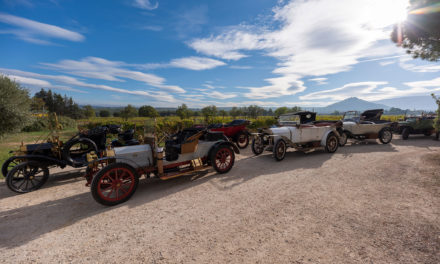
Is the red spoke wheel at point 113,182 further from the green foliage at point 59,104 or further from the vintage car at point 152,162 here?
the green foliage at point 59,104

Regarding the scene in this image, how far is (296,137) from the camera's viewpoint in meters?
7.02

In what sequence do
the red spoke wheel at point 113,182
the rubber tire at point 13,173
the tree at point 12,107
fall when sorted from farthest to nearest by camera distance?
the tree at point 12,107 < the rubber tire at point 13,173 < the red spoke wheel at point 113,182

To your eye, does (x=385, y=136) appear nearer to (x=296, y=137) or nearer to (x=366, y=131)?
(x=366, y=131)

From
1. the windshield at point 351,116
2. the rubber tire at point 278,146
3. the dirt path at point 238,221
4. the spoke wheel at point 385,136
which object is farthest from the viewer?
the windshield at point 351,116

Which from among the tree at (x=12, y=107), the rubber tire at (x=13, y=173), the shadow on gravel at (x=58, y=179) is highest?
the tree at (x=12, y=107)

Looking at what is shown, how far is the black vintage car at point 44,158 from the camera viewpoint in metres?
4.29

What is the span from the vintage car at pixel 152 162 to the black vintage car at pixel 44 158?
45.4 inches

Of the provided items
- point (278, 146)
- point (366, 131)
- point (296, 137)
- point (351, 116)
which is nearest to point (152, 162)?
point (278, 146)

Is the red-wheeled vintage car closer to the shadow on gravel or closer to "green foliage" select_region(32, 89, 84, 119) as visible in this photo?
the shadow on gravel

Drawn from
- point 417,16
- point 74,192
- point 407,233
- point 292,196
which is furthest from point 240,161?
point 417,16

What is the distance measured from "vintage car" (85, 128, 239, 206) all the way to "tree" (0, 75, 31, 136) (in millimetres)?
10882

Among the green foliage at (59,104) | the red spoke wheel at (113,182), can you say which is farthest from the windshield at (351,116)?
the green foliage at (59,104)

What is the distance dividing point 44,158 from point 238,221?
17.7 feet

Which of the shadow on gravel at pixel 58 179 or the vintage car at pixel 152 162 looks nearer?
the vintage car at pixel 152 162
